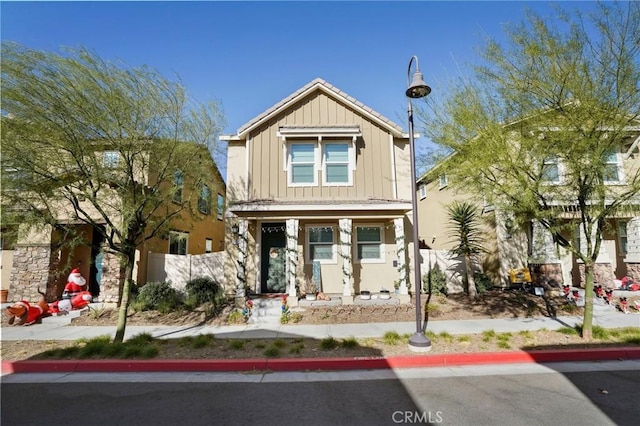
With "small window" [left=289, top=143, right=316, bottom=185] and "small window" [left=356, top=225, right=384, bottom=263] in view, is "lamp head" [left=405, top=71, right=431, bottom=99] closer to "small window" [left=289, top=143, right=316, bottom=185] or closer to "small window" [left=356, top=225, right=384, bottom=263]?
"small window" [left=289, top=143, right=316, bottom=185]

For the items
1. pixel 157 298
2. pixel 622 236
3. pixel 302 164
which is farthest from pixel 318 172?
pixel 622 236

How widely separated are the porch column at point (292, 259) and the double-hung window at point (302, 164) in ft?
6.81

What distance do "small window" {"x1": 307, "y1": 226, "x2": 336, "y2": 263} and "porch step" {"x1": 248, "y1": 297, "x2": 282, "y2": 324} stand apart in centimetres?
247

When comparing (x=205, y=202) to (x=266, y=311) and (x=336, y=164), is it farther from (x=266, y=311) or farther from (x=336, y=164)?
(x=336, y=164)

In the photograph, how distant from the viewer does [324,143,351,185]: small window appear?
12.0 meters

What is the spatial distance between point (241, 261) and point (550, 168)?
9.02 m

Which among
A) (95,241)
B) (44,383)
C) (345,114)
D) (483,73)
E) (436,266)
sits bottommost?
(44,383)

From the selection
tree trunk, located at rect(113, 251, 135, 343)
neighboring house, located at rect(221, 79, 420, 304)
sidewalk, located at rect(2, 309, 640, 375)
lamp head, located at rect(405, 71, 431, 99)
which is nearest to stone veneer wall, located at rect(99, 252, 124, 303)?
sidewalk, located at rect(2, 309, 640, 375)

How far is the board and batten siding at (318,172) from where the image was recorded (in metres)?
11.8

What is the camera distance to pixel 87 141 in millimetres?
6344

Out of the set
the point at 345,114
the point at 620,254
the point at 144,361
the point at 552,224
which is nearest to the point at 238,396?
the point at 144,361

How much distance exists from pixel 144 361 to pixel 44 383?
5.02ft

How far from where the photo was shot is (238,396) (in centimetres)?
471

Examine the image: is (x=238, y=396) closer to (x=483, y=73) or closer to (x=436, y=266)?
(x=483, y=73)
